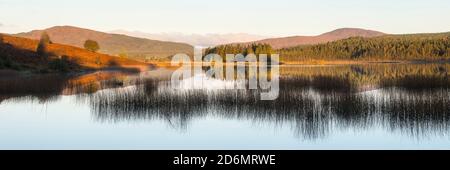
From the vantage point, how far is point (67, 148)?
1437 centimetres

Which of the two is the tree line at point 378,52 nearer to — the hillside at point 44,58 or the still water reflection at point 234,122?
the hillside at point 44,58

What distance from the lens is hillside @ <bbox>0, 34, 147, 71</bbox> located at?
7389cm

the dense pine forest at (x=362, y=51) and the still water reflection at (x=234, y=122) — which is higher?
the dense pine forest at (x=362, y=51)

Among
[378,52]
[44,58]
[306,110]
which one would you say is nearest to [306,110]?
[306,110]

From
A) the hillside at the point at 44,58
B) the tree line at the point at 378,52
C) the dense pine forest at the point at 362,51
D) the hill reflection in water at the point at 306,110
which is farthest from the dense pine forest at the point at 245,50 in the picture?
the hill reflection in water at the point at 306,110

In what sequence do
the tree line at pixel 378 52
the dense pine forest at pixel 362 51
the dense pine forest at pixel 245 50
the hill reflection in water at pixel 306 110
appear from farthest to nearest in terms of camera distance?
the tree line at pixel 378 52, the dense pine forest at pixel 362 51, the dense pine forest at pixel 245 50, the hill reflection in water at pixel 306 110

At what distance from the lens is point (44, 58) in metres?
88.4

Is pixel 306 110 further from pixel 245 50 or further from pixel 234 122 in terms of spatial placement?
pixel 245 50

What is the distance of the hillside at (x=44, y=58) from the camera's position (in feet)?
242

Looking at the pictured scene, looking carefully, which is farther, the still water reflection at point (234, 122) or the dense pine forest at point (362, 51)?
the dense pine forest at point (362, 51)

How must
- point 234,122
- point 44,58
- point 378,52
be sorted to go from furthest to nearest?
point 378,52
point 44,58
point 234,122
